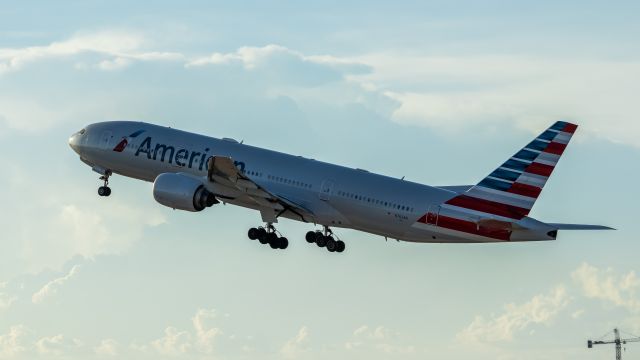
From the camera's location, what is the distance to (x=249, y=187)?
75.9m

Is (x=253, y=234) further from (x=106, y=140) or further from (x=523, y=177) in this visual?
(x=523, y=177)

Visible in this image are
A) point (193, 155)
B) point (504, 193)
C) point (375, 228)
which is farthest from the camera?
point (193, 155)

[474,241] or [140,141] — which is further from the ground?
[140,141]

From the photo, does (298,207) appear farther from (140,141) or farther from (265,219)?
(140,141)

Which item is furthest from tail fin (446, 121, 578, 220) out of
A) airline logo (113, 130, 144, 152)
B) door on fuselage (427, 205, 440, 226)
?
airline logo (113, 130, 144, 152)

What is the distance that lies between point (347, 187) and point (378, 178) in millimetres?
1877

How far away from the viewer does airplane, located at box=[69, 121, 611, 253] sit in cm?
6981

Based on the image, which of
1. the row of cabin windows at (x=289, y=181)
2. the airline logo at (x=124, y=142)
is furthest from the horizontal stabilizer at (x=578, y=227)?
the airline logo at (x=124, y=142)

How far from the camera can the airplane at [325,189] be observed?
6981 centimetres

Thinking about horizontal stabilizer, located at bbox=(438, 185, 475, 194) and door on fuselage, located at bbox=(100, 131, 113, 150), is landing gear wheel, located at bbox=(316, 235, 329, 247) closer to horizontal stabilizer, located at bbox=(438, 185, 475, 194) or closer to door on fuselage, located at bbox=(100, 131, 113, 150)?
horizontal stabilizer, located at bbox=(438, 185, 475, 194)

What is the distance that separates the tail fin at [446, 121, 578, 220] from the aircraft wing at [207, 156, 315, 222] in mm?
11616

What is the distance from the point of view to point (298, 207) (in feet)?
254

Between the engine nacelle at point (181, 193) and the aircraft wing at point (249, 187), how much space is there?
1.22 meters

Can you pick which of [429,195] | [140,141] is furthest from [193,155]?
[429,195]
